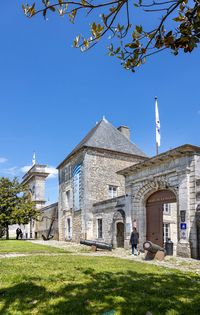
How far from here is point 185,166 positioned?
14.3m

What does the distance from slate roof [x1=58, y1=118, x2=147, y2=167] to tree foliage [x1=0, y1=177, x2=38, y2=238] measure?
517cm

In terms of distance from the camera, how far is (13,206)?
28359mm

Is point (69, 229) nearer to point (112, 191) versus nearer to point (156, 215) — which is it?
point (112, 191)

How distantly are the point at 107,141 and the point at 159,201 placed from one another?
10.8 m

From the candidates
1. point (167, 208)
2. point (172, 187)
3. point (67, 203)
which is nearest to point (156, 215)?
point (172, 187)

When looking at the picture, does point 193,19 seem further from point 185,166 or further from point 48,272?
point 185,166

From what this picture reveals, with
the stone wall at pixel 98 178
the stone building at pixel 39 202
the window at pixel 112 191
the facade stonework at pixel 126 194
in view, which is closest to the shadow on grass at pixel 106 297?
the facade stonework at pixel 126 194

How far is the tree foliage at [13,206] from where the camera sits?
27312mm

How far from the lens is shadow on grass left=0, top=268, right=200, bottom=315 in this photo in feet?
15.1

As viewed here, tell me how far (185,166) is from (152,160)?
2.11 meters

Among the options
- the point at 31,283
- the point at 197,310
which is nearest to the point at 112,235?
the point at 31,283

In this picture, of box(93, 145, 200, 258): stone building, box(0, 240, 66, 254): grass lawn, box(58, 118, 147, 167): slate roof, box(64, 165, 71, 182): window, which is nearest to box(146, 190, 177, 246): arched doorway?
box(93, 145, 200, 258): stone building

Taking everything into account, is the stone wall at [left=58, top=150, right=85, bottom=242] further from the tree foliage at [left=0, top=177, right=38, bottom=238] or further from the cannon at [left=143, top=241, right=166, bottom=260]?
the cannon at [left=143, top=241, right=166, bottom=260]

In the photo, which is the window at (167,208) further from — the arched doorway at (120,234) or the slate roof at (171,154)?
the slate roof at (171,154)
